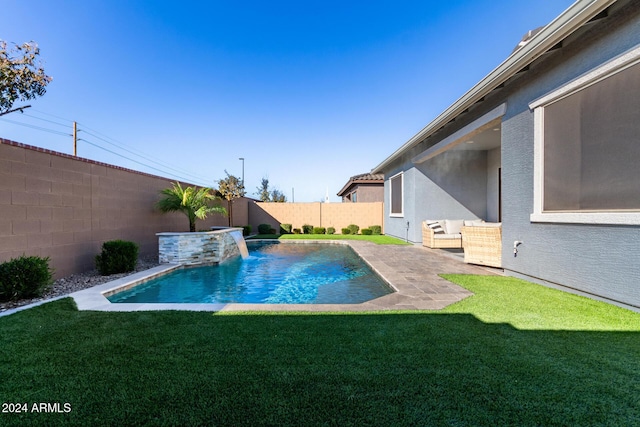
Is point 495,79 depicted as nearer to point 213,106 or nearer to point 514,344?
point 514,344

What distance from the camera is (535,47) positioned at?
4.39 metres

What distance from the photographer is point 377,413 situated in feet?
5.92

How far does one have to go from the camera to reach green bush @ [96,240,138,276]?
20.6ft

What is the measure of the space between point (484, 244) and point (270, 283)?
5188 millimetres

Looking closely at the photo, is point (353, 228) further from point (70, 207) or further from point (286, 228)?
point (70, 207)

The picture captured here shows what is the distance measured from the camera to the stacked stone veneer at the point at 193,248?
7988 millimetres

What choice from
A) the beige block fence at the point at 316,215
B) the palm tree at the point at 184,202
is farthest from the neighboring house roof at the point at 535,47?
the beige block fence at the point at 316,215

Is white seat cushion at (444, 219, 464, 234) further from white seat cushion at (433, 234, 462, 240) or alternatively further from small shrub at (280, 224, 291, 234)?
small shrub at (280, 224, 291, 234)

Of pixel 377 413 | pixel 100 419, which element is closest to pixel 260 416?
pixel 377 413

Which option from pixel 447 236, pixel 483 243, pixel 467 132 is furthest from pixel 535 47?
pixel 447 236

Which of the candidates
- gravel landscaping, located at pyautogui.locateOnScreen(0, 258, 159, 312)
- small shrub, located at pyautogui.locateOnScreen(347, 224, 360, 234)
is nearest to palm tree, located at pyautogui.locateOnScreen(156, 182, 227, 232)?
gravel landscaping, located at pyautogui.locateOnScreen(0, 258, 159, 312)

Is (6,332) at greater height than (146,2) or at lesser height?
lesser

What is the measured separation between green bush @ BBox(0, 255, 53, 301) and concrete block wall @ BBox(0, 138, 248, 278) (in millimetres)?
705

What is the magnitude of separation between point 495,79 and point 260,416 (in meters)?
6.52
